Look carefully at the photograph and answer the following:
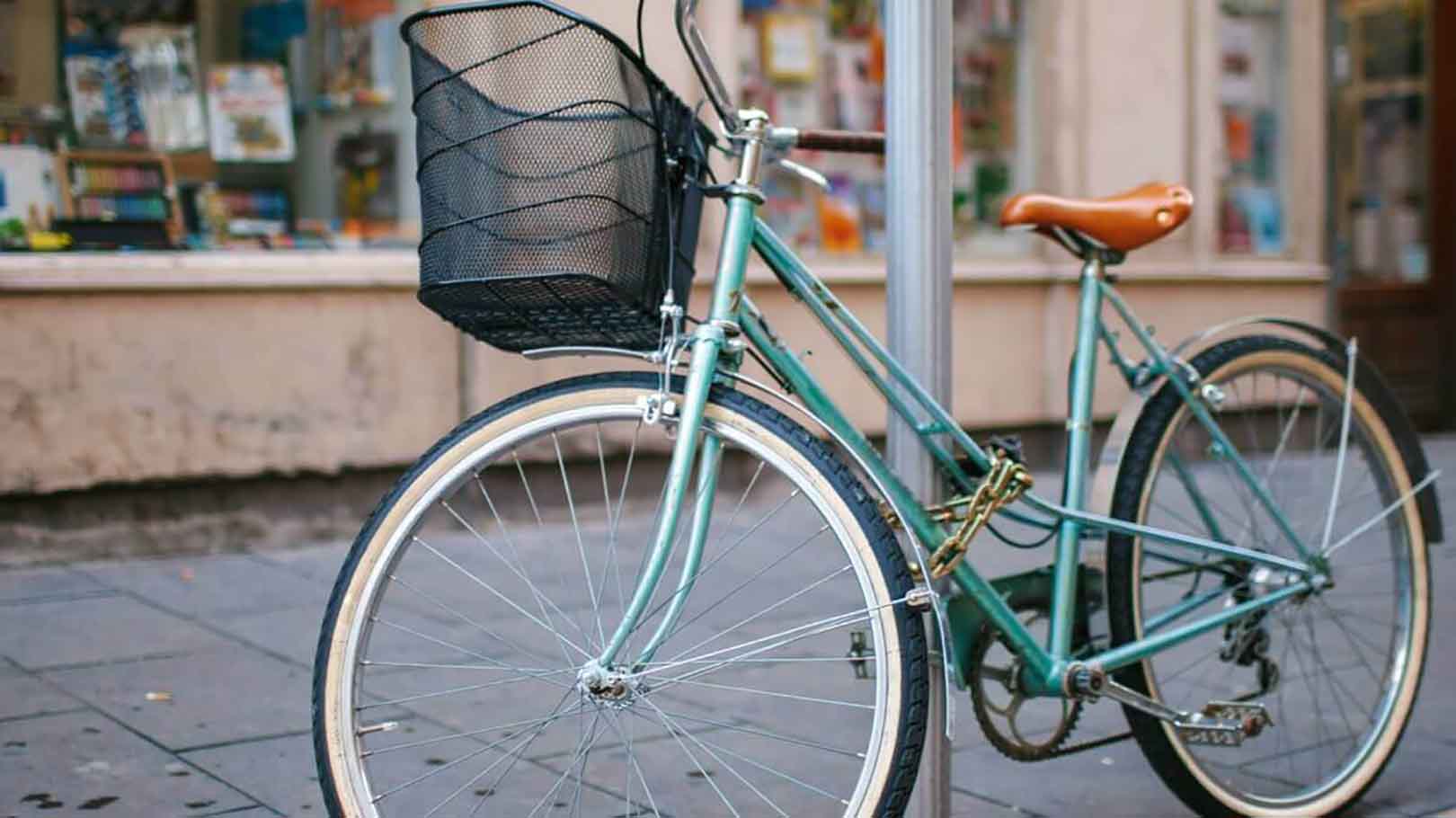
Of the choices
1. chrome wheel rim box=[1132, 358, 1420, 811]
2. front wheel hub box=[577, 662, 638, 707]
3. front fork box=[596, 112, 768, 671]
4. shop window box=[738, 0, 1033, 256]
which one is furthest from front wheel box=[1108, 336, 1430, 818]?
shop window box=[738, 0, 1033, 256]

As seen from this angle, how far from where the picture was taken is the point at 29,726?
13.4 feet

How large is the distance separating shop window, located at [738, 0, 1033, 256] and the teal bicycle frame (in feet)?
15.7

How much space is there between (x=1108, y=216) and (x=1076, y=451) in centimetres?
43

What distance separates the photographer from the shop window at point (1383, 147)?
10.2 metres

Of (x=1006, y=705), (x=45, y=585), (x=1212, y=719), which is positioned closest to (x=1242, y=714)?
(x=1212, y=719)

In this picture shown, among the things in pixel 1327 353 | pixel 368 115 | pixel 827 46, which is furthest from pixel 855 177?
pixel 1327 353

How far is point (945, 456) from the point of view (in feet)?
9.85

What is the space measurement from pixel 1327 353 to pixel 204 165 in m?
4.69

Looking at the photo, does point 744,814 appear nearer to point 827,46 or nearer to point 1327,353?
point 1327,353

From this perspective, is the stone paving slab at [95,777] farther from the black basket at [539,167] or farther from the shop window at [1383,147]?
the shop window at [1383,147]

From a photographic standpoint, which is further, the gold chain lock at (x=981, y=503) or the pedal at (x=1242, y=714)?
the pedal at (x=1242, y=714)

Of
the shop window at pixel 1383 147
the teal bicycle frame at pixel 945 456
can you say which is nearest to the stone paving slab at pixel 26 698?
the teal bicycle frame at pixel 945 456

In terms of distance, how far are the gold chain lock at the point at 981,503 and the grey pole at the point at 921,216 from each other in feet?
0.29

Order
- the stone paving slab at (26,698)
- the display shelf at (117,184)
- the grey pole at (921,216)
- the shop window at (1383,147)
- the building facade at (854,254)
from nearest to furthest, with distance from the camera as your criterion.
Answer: the grey pole at (921,216) < the stone paving slab at (26,698) < the building facade at (854,254) < the display shelf at (117,184) < the shop window at (1383,147)
